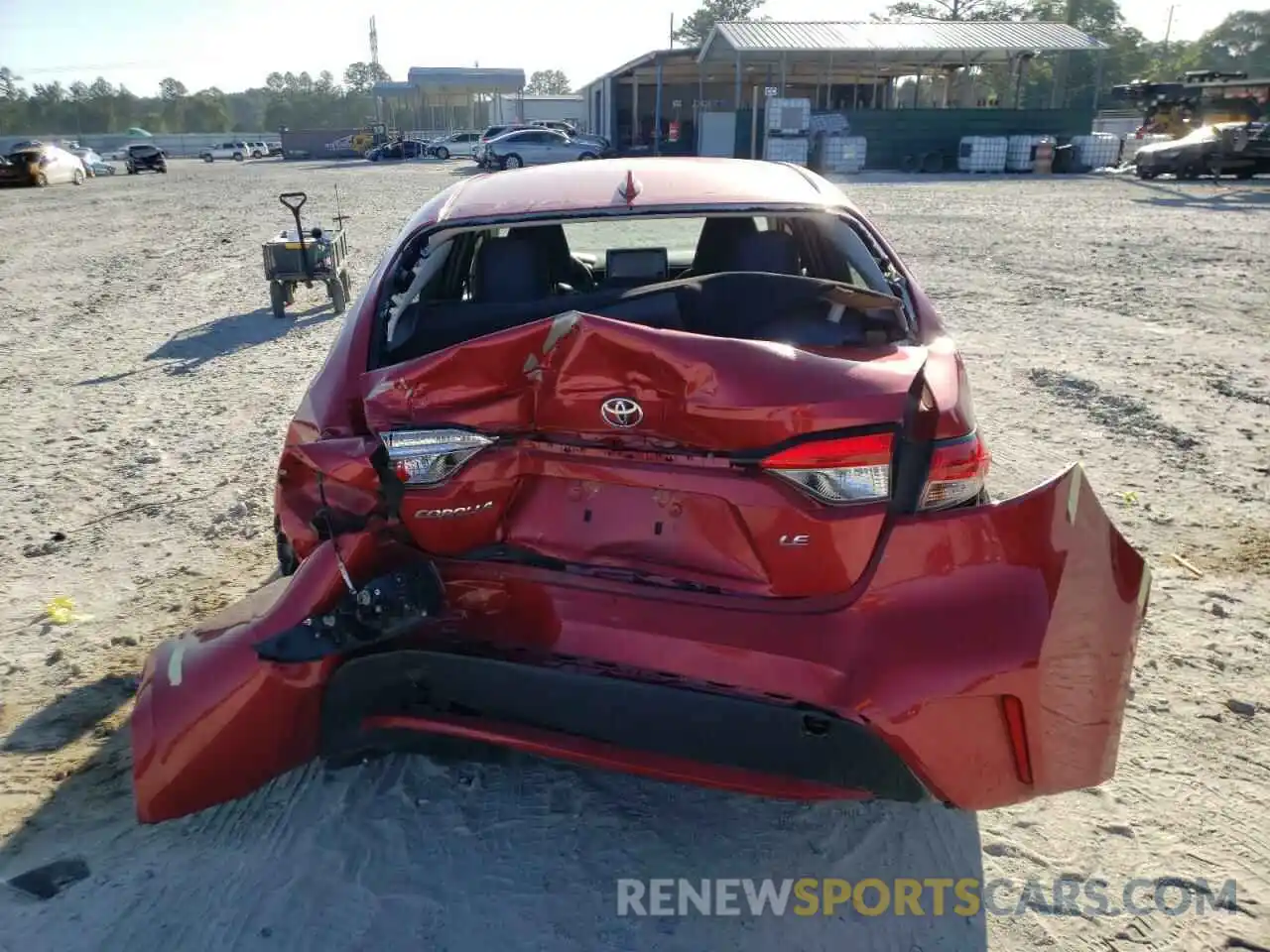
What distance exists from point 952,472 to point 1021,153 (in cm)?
→ 3015

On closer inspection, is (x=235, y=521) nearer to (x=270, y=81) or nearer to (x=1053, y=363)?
(x=1053, y=363)

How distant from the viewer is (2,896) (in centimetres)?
215

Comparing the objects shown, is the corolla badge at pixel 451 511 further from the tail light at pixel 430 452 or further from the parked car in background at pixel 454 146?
the parked car in background at pixel 454 146

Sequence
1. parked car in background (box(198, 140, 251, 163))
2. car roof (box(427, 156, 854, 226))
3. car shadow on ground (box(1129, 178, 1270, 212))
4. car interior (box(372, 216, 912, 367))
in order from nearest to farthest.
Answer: car interior (box(372, 216, 912, 367))
car roof (box(427, 156, 854, 226))
car shadow on ground (box(1129, 178, 1270, 212))
parked car in background (box(198, 140, 251, 163))

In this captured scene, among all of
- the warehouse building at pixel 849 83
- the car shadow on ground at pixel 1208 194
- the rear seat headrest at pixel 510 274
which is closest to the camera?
the rear seat headrest at pixel 510 274

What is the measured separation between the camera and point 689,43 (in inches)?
3177

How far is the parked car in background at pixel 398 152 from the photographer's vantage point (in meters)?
45.3

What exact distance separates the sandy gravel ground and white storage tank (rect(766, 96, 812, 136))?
23.3 m

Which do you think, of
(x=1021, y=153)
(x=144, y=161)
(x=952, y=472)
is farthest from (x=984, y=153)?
(x=144, y=161)

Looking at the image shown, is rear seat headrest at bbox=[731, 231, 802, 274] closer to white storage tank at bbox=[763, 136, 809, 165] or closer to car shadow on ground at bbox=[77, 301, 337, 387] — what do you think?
car shadow on ground at bbox=[77, 301, 337, 387]

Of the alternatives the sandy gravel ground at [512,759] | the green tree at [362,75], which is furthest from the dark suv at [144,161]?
the green tree at [362,75]

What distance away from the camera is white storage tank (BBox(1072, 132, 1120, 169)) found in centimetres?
2767

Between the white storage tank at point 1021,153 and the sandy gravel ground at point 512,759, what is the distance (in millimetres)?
22717

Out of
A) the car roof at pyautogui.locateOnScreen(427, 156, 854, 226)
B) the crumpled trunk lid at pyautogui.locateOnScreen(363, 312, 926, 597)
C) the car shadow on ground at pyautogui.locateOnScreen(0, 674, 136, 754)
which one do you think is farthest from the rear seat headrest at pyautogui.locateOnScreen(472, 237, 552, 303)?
the car shadow on ground at pyautogui.locateOnScreen(0, 674, 136, 754)
